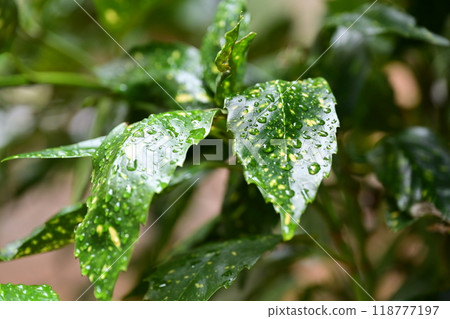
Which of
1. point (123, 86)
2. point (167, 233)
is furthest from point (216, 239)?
point (123, 86)

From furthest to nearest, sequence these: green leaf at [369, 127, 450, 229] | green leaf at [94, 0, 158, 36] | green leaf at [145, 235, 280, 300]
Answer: green leaf at [94, 0, 158, 36]
green leaf at [369, 127, 450, 229]
green leaf at [145, 235, 280, 300]

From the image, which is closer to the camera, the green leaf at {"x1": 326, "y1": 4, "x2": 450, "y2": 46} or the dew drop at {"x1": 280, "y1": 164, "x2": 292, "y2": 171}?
the dew drop at {"x1": 280, "y1": 164, "x2": 292, "y2": 171}

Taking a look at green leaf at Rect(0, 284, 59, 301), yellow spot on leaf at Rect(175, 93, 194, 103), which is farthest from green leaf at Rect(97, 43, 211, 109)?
green leaf at Rect(0, 284, 59, 301)

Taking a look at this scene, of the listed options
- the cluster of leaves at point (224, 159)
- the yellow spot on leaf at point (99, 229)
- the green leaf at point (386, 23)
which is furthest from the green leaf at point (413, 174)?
the yellow spot on leaf at point (99, 229)

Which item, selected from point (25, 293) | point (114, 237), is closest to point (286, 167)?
point (114, 237)

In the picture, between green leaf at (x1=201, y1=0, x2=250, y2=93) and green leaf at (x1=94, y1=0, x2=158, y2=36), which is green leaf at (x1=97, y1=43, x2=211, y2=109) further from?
green leaf at (x1=94, y1=0, x2=158, y2=36)

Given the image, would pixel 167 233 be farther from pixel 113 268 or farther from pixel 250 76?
pixel 113 268

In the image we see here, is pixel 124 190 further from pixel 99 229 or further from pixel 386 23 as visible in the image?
Answer: pixel 386 23
